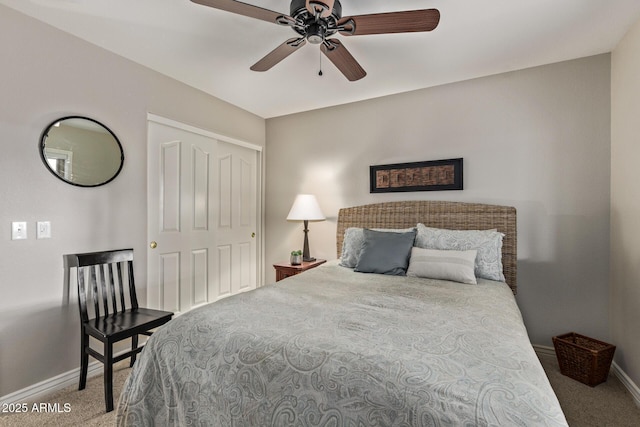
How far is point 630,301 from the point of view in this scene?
215 cm

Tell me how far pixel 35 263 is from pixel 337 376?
7.29 feet

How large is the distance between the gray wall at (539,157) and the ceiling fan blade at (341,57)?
1.20 metres

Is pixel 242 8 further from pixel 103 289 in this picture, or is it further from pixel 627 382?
pixel 627 382

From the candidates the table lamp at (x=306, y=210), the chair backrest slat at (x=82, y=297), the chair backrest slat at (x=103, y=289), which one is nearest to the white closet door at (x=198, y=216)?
the chair backrest slat at (x=103, y=289)

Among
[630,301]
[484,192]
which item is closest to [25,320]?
[484,192]

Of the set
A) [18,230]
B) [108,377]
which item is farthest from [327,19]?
[108,377]

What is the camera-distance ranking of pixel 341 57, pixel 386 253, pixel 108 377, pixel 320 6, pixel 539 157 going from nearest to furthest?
pixel 320 6, pixel 108 377, pixel 341 57, pixel 386 253, pixel 539 157

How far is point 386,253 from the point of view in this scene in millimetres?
2592

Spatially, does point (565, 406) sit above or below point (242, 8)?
below

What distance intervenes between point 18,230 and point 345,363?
226 centimetres

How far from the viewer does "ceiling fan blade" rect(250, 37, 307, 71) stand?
6.08ft

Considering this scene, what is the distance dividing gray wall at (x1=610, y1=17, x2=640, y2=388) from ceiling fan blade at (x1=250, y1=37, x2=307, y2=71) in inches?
87.7

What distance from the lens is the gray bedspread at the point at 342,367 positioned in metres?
0.96

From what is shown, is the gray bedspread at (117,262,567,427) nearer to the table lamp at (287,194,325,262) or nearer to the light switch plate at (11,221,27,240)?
the light switch plate at (11,221,27,240)
